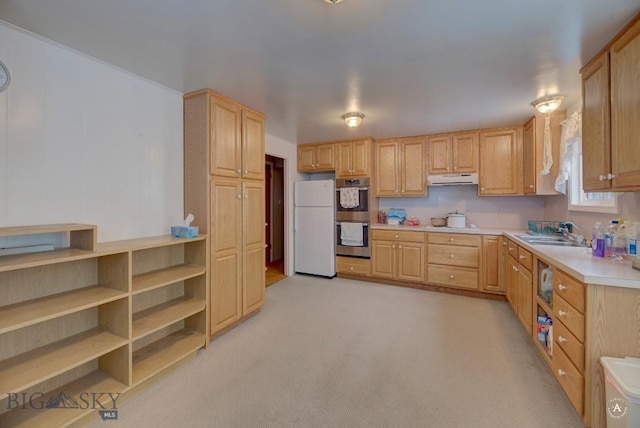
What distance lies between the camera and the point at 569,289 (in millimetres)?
1741

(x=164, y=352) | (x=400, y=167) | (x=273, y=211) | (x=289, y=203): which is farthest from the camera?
(x=273, y=211)

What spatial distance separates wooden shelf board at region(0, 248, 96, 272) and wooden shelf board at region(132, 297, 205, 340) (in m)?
0.66

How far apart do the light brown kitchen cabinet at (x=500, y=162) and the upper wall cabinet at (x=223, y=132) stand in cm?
308

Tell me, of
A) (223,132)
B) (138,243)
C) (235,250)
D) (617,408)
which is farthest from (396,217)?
(138,243)

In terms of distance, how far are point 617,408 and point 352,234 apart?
3.32m

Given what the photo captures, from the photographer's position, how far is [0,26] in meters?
1.59

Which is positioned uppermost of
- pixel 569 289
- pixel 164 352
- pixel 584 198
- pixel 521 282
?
pixel 584 198

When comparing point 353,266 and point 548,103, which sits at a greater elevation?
point 548,103

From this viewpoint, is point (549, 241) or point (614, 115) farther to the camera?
point (549, 241)

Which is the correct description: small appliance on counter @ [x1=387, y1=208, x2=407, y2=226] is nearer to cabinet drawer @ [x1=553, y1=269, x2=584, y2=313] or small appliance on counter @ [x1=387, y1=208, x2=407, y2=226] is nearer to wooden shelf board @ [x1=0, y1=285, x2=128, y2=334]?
cabinet drawer @ [x1=553, y1=269, x2=584, y2=313]

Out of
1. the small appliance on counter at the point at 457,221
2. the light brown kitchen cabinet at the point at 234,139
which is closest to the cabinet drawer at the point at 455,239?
the small appliance on counter at the point at 457,221

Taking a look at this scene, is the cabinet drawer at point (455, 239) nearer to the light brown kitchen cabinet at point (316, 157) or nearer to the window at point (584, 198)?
the window at point (584, 198)

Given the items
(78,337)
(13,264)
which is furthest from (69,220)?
(78,337)

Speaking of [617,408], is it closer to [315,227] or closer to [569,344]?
[569,344]
